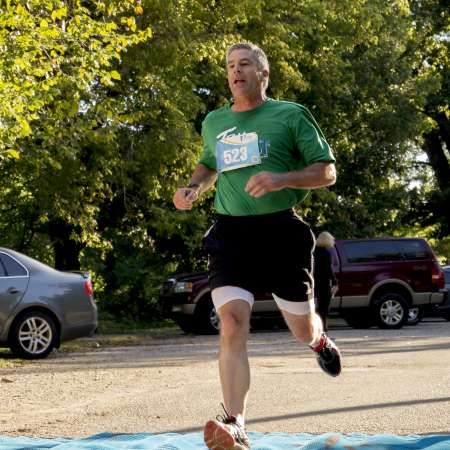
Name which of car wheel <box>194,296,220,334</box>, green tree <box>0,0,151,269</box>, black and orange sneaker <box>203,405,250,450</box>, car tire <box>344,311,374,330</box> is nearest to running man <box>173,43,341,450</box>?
black and orange sneaker <box>203,405,250,450</box>

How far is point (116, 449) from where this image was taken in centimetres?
618

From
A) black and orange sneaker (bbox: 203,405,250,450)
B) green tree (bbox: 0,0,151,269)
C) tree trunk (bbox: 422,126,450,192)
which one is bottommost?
black and orange sneaker (bbox: 203,405,250,450)

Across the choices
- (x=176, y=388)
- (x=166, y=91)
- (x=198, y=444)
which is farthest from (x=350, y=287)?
(x=198, y=444)

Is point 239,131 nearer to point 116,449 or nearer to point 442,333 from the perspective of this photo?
point 116,449

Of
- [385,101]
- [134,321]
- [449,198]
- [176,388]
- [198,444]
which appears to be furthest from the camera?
[449,198]

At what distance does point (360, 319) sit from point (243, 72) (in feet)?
61.2

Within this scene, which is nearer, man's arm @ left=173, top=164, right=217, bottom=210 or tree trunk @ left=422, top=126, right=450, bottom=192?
man's arm @ left=173, top=164, right=217, bottom=210

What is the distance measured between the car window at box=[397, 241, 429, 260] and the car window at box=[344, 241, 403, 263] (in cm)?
14

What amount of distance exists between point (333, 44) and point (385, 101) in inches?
127

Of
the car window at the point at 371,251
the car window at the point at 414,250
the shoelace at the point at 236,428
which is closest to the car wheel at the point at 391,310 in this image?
the car window at the point at 371,251

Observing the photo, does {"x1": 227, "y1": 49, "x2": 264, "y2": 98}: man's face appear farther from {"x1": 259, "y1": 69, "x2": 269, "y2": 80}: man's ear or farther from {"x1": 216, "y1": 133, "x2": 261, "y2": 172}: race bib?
{"x1": 216, "y1": 133, "x2": 261, "y2": 172}: race bib

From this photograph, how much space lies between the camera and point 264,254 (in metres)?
6.10

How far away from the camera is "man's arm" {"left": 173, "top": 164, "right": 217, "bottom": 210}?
606cm

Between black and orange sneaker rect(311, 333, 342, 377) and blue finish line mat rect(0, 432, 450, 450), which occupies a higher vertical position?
black and orange sneaker rect(311, 333, 342, 377)
